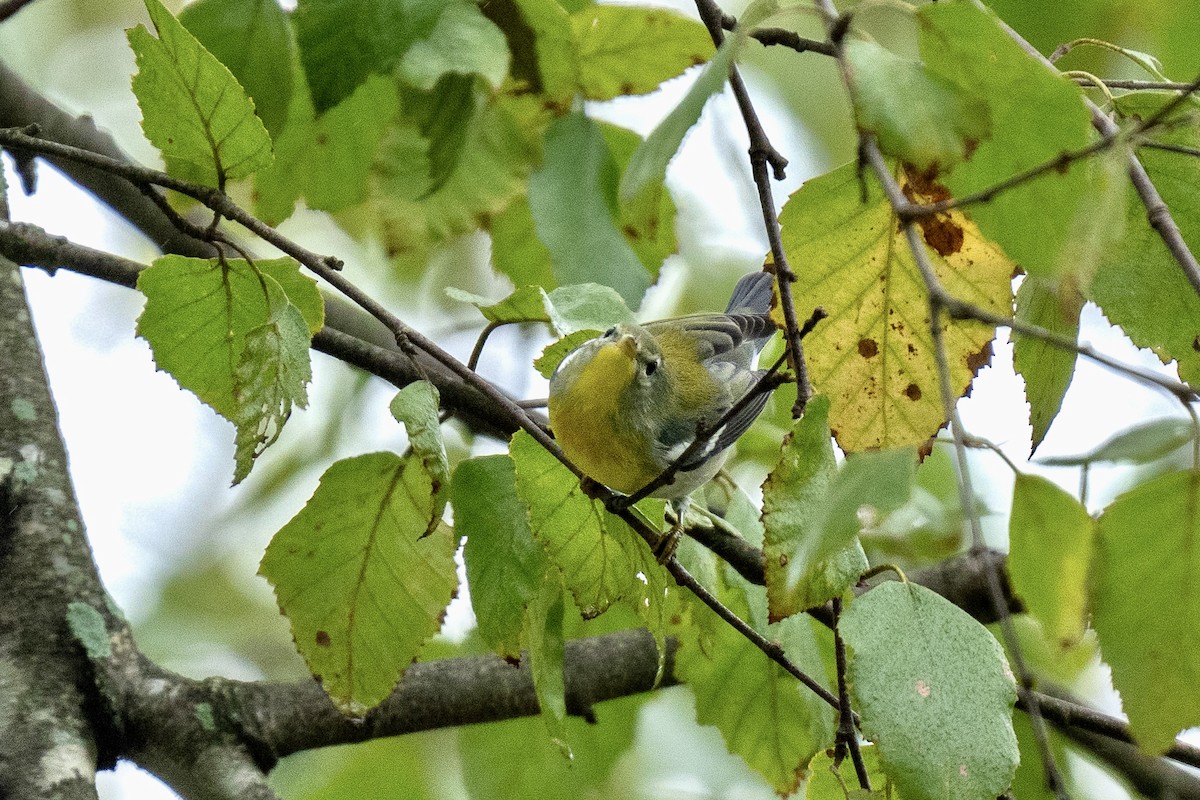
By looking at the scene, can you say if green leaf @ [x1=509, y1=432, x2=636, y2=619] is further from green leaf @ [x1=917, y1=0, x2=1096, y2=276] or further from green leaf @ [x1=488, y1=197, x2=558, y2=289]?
green leaf @ [x1=488, y1=197, x2=558, y2=289]

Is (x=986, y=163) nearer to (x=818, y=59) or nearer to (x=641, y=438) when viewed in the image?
(x=641, y=438)

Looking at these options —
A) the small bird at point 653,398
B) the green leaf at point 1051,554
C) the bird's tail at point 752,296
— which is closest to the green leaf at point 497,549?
the small bird at point 653,398

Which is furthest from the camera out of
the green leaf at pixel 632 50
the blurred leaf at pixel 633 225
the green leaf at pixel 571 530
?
the blurred leaf at pixel 633 225

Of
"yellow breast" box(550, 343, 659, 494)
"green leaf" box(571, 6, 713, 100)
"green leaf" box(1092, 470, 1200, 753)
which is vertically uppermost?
"green leaf" box(571, 6, 713, 100)

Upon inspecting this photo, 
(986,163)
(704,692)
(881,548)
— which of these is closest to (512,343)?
(881,548)

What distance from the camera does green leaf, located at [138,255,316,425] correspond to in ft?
5.24

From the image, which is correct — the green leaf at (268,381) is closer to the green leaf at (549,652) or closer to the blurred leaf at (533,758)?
the green leaf at (549,652)

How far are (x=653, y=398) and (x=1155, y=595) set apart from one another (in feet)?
5.33

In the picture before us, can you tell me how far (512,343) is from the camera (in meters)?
3.75

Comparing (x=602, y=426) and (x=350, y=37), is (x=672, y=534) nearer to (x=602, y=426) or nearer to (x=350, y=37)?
(x=602, y=426)

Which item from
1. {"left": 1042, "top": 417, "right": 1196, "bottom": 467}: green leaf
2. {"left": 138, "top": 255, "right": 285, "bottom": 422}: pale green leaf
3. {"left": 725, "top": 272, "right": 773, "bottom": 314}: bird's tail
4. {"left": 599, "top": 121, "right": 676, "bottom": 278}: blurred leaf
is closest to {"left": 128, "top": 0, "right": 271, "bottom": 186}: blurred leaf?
{"left": 138, "top": 255, "right": 285, "bottom": 422}: pale green leaf

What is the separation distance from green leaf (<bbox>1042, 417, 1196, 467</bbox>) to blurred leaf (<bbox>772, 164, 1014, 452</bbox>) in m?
0.33

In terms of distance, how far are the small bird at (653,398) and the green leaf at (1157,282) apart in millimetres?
735

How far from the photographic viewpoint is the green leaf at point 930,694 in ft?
4.06
